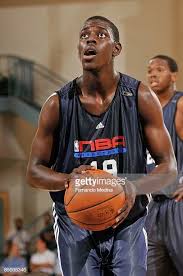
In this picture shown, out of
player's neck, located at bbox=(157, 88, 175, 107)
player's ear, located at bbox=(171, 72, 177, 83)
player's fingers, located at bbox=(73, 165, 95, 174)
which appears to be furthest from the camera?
player's ear, located at bbox=(171, 72, 177, 83)

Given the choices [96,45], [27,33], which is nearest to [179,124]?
[96,45]

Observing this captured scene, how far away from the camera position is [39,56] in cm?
398

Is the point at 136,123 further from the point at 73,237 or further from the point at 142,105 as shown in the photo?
the point at 73,237

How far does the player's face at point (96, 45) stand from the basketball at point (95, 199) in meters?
0.31

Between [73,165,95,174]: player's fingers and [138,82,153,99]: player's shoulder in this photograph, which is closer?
[73,165,95,174]: player's fingers

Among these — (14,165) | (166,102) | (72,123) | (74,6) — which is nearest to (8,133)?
(14,165)

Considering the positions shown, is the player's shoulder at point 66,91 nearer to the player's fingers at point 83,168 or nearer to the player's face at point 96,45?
the player's face at point 96,45

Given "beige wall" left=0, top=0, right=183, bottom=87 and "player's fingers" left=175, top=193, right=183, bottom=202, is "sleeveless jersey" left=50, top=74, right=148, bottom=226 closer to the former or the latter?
"player's fingers" left=175, top=193, right=183, bottom=202

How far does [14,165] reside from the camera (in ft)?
11.4

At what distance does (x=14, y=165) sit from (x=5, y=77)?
82 cm

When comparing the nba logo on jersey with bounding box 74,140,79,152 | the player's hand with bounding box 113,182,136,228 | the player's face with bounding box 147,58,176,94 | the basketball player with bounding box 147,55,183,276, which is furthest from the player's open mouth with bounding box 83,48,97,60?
the player's face with bounding box 147,58,176,94

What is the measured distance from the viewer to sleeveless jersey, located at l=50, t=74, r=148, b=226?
1736mm

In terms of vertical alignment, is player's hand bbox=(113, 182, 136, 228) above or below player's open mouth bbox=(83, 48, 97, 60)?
below

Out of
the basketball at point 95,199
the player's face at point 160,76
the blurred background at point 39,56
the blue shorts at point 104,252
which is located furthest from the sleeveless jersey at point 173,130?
the basketball at point 95,199
